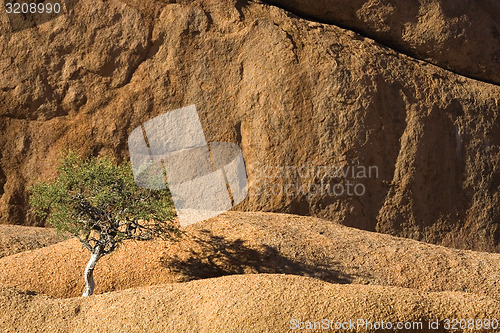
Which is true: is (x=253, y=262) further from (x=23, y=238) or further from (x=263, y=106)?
(x=263, y=106)

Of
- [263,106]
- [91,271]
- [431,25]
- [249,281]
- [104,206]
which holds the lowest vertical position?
[91,271]

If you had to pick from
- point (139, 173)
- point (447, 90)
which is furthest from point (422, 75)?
point (139, 173)

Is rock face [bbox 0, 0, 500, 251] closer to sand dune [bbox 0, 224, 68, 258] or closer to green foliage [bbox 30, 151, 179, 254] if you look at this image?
sand dune [bbox 0, 224, 68, 258]

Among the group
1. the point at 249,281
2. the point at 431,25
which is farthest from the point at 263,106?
the point at 249,281

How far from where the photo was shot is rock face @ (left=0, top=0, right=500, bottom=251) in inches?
635

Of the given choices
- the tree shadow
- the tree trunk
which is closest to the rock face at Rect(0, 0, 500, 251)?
the tree shadow

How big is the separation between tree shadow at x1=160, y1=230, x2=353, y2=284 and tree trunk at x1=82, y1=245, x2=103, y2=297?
134cm

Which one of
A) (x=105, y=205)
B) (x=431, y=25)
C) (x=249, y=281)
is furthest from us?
(x=431, y=25)

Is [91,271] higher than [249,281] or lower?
lower

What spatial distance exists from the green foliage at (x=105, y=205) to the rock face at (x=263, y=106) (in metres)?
3.96

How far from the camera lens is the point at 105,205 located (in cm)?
1215

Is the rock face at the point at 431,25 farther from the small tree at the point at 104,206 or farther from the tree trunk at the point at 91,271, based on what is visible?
the tree trunk at the point at 91,271

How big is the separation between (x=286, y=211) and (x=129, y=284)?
5073mm

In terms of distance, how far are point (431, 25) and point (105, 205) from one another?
10.1 m
